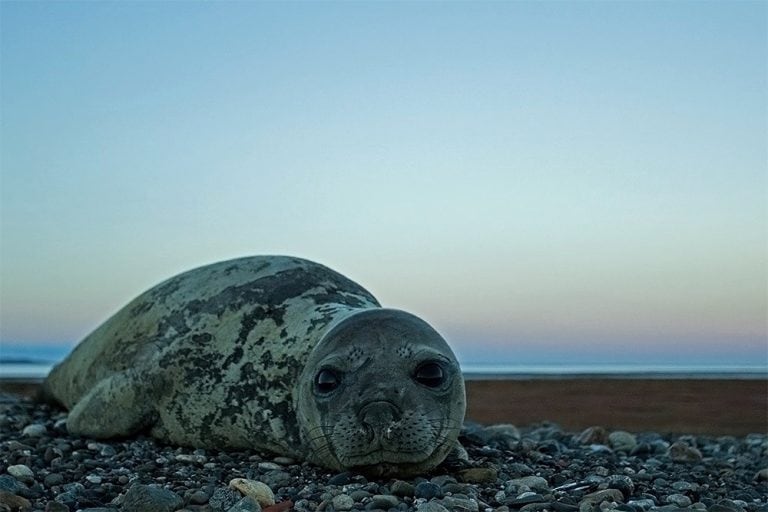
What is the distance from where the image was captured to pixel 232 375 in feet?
18.6

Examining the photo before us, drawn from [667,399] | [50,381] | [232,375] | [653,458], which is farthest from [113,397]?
[667,399]

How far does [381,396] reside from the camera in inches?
170

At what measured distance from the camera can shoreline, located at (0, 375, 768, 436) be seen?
11008 millimetres

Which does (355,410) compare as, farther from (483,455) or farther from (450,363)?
(483,455)

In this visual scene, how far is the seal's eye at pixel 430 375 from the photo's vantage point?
14.9 feet

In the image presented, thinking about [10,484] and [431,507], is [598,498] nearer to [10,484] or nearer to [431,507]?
[431,507]

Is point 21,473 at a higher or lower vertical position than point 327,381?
lower

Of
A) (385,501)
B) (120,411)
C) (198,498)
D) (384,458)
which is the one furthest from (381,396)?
(120,411)

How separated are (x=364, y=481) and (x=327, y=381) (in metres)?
0.54

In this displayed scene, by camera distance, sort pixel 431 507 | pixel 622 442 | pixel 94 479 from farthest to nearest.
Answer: pixel 622 442 → pixel 94 479 → pixel 431 507

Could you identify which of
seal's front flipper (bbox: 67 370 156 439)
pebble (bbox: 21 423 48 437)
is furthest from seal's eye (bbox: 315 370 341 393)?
pebble (bbox: 21 423 48 437)

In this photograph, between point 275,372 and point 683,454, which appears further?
point 683,454

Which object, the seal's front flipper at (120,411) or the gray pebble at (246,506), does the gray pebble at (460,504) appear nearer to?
the gray pebble at (246,506)

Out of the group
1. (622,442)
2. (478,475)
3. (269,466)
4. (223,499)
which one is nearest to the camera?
(223,499)
